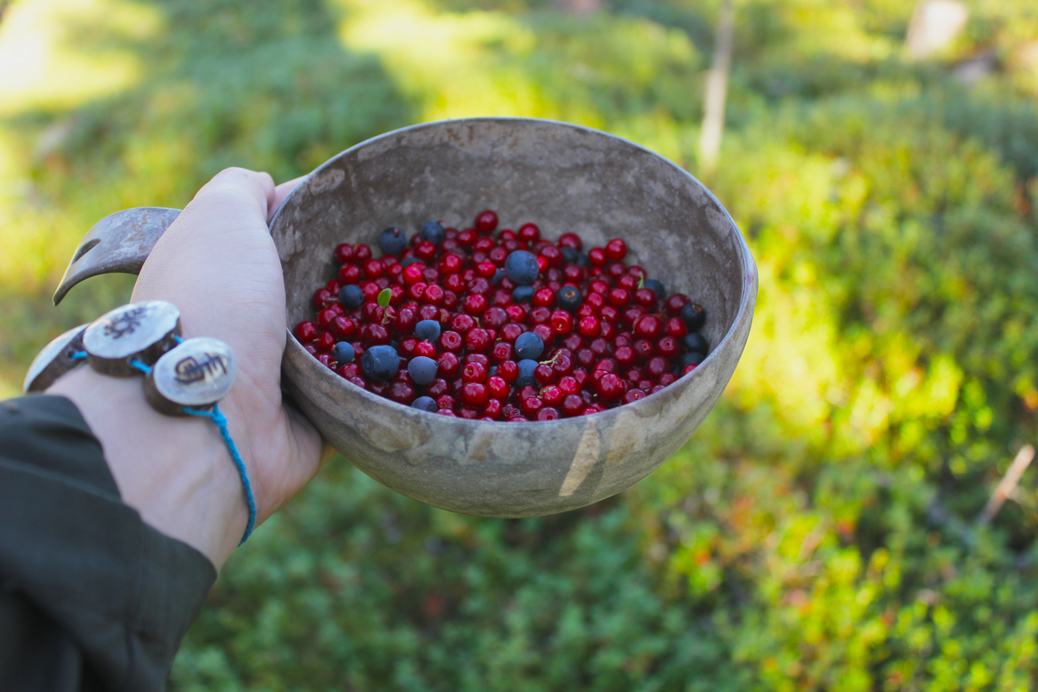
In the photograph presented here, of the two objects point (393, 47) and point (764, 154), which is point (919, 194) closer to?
point (764, 154)

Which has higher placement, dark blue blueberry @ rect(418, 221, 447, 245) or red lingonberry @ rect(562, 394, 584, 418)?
dark blue blueberry @ rect(418, 221, 447, 245)

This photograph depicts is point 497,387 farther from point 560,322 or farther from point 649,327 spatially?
point 649,327

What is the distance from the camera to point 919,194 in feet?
14.3

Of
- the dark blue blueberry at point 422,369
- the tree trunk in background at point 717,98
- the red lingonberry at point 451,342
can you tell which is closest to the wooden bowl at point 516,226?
the dark blue blueberry at point 422,369

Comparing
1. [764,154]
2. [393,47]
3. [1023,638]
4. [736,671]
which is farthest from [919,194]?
[393,47]

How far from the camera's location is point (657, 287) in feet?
5.44

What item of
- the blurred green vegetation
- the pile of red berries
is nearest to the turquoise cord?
the pile of red berries

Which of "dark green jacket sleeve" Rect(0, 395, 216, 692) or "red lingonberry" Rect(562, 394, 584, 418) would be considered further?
"red lingonberry" Rect(562, 394, 584, 418)

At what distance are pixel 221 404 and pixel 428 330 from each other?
1.45 feet

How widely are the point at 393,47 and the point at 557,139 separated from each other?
6.30 m

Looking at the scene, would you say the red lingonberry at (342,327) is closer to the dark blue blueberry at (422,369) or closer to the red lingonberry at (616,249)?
the dark blue blueberry at (422,369)

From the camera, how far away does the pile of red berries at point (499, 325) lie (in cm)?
138

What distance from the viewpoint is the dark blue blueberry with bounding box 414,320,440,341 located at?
1.48 m

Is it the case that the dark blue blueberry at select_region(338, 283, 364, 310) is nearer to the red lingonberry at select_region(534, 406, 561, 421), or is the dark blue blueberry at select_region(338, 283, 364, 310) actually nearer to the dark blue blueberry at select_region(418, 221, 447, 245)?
the dark blue blueberry at select_region(418, 221, 447, 245)
